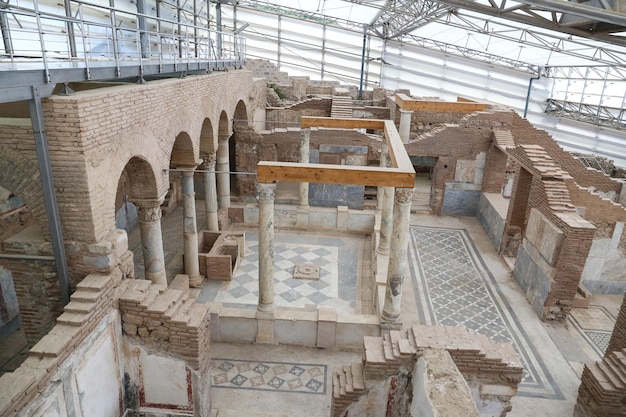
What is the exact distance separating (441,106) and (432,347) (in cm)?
1105

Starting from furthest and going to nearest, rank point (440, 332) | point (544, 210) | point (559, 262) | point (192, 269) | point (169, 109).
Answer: point (192, 269) → point (544, 210) → point (559, 262) → point (169, 109) → point (440, 332)

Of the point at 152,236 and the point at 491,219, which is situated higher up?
the point at 152,236

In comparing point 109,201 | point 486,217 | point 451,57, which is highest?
point 451,57

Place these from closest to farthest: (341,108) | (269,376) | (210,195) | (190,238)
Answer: (269,376)
(190,238)
(210,195)
(341,108)

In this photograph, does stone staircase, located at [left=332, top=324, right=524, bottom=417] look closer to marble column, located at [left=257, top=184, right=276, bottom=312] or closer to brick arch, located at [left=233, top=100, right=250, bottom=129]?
marble column, located at [left=257, top=184, right=276, bottom=312]

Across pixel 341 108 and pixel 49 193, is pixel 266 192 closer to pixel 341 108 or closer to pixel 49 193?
pixel 49 193

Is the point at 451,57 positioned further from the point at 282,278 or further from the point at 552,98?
the point at 282,278

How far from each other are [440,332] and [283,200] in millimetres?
8266

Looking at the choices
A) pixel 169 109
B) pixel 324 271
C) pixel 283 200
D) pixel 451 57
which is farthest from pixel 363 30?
pixel 169 109

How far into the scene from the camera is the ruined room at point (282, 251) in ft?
16.5

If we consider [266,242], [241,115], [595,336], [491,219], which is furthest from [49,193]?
[491,219]

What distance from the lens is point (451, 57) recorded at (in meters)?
24.5

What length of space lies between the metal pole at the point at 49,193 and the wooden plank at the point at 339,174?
111 inches

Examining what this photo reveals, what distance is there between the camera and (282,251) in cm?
1151
